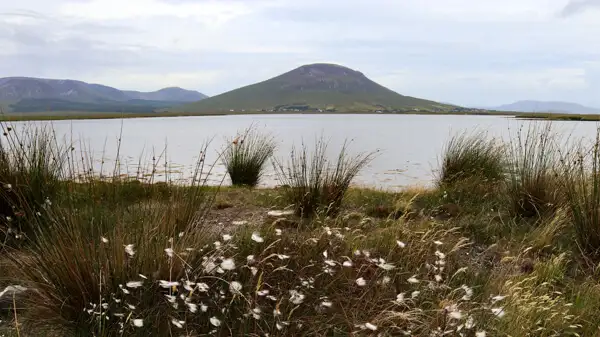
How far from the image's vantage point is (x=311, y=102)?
584 feet

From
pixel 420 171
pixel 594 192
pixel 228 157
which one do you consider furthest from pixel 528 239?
pixel 420 171

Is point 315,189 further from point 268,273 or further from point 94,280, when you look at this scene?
point 94,280

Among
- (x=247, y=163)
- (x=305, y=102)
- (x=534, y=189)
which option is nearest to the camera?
(x=534, y=189)

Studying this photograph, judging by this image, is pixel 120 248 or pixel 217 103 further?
pixel 217 103

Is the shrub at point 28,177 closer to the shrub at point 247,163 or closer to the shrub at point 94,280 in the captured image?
the shrub at point 94,280

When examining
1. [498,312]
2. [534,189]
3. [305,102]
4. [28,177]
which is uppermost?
[305,102]

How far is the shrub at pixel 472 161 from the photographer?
8.21 metres

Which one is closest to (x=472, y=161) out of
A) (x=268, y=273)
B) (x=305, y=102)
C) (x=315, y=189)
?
(x=315, y=189)

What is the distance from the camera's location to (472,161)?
27.8 ft

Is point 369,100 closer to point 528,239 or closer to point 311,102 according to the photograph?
point 311,102

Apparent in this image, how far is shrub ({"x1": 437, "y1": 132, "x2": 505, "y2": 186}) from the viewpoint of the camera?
8214 mm

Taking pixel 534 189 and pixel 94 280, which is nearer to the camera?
pixel 94 280

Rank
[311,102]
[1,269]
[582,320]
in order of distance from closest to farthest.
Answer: [582,320]
[1,269]
[311,102]

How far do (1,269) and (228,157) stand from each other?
720 centimetres
